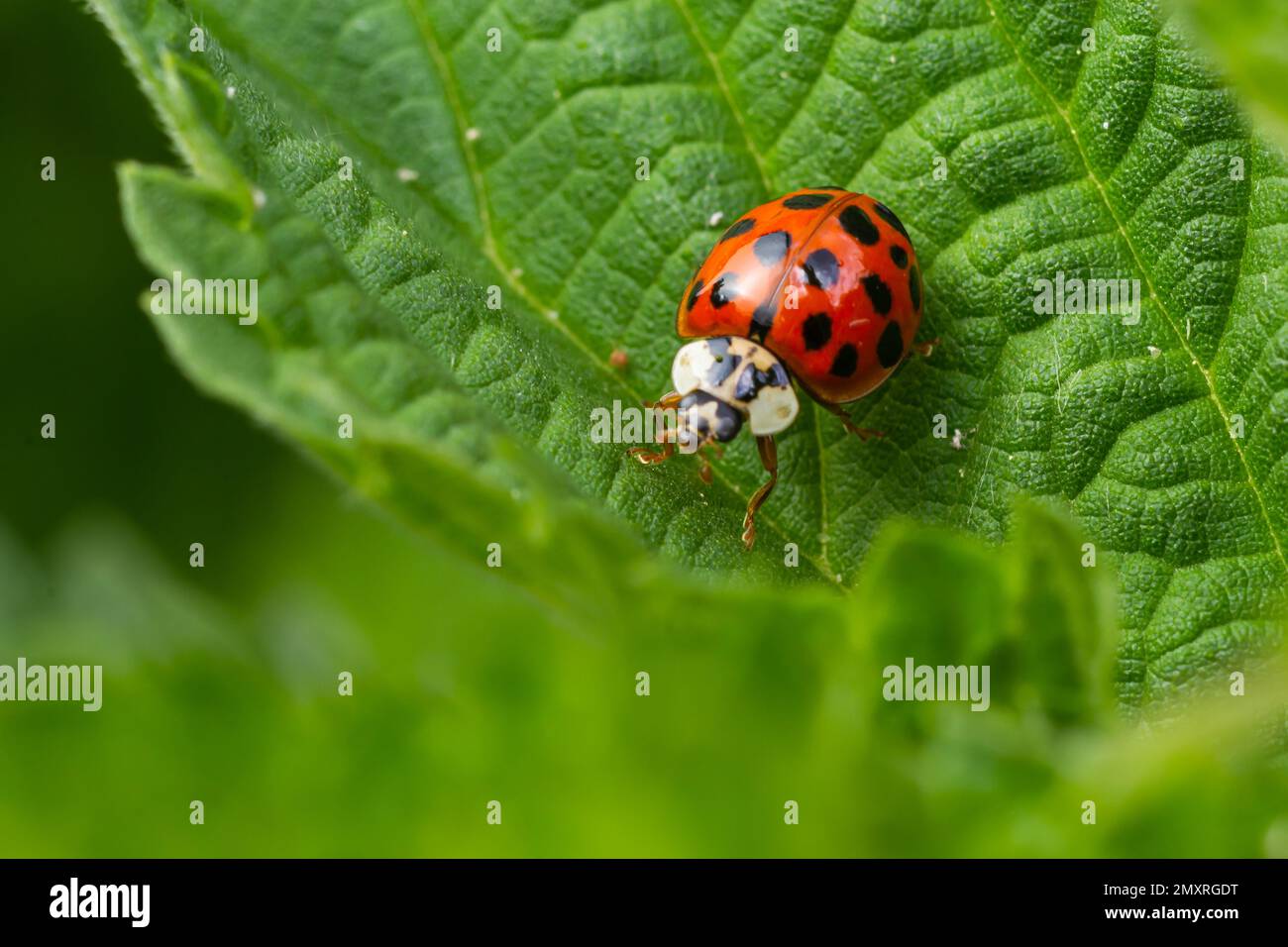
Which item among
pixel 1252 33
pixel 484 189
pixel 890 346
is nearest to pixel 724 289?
pixel 890 346

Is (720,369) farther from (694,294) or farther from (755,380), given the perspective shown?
(694,294)

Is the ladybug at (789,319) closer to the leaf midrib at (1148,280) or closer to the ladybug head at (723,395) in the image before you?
the ladybug head at (723,395)

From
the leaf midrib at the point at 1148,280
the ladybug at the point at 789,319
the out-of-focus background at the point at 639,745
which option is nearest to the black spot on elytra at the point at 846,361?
the ladybug at the point at 789,319

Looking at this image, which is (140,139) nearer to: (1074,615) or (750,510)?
(750,510)

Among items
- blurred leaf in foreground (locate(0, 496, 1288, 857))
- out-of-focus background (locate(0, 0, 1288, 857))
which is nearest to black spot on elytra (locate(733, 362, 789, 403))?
out-of-focus background (locate(0, 0, 1288, 857))

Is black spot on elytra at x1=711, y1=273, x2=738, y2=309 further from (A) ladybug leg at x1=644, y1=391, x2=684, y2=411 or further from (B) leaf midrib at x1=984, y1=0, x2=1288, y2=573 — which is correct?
(B) leaf midrib at x1=984, y1=0, x2=1288, y2=573
